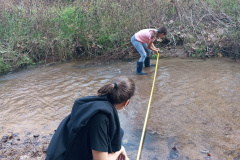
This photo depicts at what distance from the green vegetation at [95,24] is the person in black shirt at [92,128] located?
271 inches

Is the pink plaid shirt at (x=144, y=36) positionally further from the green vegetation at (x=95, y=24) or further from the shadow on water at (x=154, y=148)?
the shadow on water at (x=154, y=148)

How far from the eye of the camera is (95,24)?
920 centimetres

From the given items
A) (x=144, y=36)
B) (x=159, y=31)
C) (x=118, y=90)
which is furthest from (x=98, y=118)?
(x=144, y=36)

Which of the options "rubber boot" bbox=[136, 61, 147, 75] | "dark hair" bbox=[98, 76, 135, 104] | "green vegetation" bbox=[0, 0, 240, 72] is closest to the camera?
"dark hair" bbox=[98, 76, 135, 104]

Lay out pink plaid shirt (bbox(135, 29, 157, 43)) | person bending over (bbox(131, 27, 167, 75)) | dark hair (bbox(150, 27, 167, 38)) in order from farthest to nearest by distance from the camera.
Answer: pink plaid shirt (bbox(135, 29, 157, 43)) < person bending over (bbox(131, 27, 167, 75)) < dark hair (bbox(150, 27, 167, 38))

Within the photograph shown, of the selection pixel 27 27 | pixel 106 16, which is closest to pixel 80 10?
pixel 106 16

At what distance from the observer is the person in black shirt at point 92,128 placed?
1652 millimetres

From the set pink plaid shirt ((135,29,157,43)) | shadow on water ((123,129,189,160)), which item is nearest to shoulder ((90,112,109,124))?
shadow on water ((123,129,189,160))

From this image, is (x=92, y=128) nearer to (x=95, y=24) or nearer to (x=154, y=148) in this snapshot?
(x=154, y=148)

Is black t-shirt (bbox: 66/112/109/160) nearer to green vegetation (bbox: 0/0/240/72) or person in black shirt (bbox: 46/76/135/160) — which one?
person in black shirt (bbox: 46/76/135/160)

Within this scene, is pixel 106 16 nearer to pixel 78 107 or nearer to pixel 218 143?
pixel 218 143

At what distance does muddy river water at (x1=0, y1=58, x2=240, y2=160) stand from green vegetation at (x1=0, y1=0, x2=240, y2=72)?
1423 mm

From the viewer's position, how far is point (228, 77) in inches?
229

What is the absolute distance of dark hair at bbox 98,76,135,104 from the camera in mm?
1813
